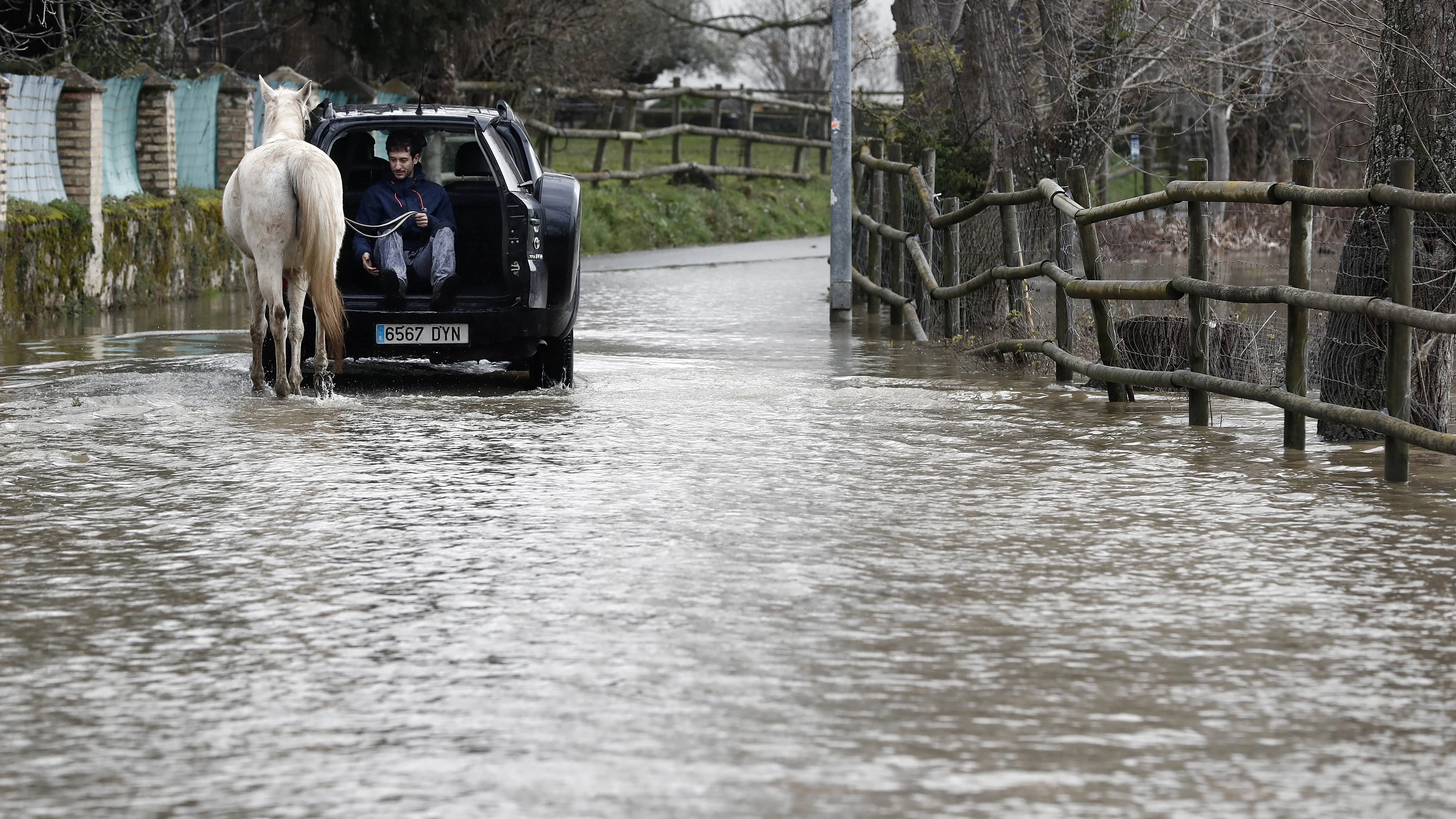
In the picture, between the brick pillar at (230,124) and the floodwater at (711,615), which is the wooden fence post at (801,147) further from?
the floodwater at (711,615)

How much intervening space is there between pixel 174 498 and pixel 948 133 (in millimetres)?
13103

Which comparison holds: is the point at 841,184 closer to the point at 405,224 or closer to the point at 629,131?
the point at 405,224

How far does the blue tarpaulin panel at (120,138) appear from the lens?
21.7 m

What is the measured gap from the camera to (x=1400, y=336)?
9.41 m

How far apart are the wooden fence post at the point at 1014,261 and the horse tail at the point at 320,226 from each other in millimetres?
5211

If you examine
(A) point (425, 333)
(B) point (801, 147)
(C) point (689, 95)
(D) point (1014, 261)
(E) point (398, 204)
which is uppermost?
(C) point (689, 95)

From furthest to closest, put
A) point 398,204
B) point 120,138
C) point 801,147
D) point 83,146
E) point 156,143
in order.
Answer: point 801,147, point 156,143, point 120,138, point 83,146, point 398,204

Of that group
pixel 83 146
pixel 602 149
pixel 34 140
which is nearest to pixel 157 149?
pixel 83 146

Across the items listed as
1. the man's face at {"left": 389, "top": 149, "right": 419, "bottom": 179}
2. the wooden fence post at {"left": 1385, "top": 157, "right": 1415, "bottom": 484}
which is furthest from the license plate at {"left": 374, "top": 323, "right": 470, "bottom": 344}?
the wooden fence post at {"left": 1385, "top": 157, "right": 1415, "bottom": 484}

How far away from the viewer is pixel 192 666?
5.93 metres

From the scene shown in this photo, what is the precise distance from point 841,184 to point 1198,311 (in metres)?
8.56

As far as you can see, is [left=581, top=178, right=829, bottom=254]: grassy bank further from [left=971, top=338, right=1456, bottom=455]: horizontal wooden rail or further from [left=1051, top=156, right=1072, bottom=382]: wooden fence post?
[left=971, top=338, right=1456, bottom=455]: horizontal wooden rail

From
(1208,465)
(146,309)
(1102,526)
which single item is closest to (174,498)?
(1102,526)

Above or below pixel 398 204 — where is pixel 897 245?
below
